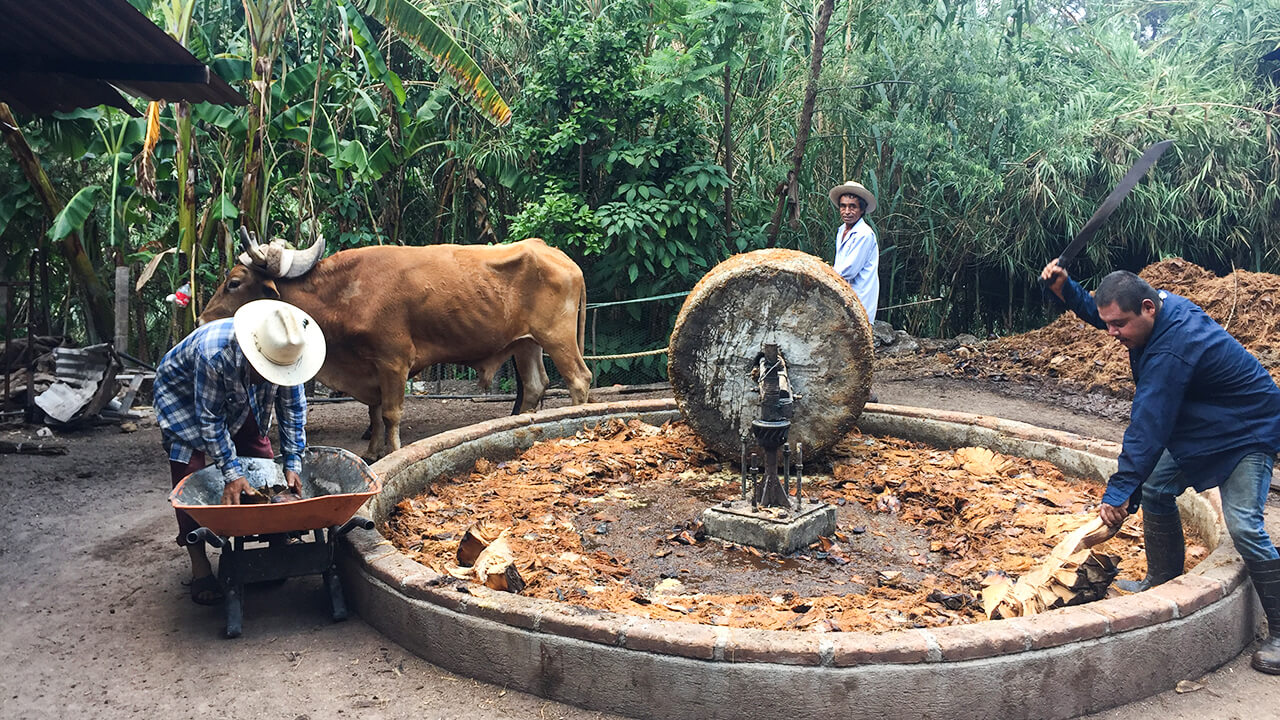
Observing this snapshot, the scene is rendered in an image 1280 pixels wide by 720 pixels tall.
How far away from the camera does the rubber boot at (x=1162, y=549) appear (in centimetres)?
436

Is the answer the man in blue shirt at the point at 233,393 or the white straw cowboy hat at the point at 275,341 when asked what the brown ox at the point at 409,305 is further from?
the white straw cowboy hat at the point at 275,341

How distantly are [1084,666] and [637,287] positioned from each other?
832cm

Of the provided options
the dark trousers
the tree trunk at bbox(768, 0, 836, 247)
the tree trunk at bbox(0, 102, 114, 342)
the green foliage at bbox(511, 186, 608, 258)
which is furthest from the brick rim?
the tree trunk at bbox(0, 102, 114, 342)

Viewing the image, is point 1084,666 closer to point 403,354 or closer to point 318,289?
point 403,354

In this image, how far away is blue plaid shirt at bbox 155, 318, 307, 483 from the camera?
4387mm

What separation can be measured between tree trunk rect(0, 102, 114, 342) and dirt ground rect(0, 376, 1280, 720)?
4.56 meters

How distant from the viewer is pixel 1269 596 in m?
3.97

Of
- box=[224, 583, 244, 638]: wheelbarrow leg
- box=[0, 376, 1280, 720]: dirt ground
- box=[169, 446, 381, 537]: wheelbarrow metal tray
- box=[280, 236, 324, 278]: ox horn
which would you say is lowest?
box=[0, 376, 1280, 720]: dirt ground

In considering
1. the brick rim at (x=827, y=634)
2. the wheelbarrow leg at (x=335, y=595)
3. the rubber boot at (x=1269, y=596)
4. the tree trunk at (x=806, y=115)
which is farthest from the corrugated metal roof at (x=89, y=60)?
the rubber boot at (x=1269, y=596)

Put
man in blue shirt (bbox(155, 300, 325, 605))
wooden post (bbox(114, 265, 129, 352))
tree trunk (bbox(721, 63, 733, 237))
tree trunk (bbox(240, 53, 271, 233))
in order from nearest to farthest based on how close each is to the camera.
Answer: man in blue shirt (bbox(155, 300, 325, 605)), tree trunk (bbox(240, 53, 271, 233)), wooden post (bbox(114, 265, 129, 352)), tree trunk (bbox(721, 63, 733, 237))

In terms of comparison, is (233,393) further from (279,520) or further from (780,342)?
(780,342)

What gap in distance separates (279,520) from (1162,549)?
12.9ft

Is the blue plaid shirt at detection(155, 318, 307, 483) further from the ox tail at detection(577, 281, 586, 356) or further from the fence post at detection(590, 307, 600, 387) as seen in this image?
the fence post at detection(590, 307, 600, 387)

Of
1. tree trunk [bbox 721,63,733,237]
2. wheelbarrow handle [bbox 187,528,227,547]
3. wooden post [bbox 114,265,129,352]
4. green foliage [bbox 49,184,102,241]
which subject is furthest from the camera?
tree trunk [bbox 721,63,733,237]
